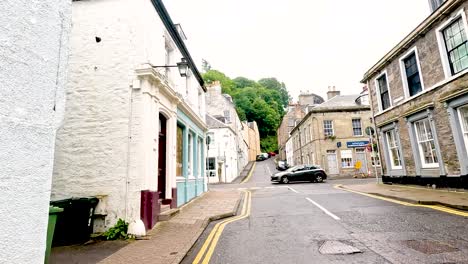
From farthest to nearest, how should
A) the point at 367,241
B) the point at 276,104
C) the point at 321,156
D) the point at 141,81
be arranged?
the point at 276,104 → the point at 321,156 → the point at 141,81 → the point at 367,241

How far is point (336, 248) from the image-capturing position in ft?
15.9

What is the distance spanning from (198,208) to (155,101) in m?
4.46

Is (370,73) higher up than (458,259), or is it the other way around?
(370,73)

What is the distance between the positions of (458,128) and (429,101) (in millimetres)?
1949

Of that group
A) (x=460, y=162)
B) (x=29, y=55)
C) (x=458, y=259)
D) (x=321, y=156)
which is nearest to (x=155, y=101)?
(x=29, y=55)

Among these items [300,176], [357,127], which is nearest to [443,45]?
[300,176]

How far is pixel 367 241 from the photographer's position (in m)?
5.11

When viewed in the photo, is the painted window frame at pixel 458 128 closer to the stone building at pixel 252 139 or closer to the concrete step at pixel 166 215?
the concrete step at pixel 166 215

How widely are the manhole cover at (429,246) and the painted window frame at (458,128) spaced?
7343 millimetres

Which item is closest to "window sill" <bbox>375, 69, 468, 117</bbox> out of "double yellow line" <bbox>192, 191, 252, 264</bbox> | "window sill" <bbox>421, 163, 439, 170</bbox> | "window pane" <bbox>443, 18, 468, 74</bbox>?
"window pane" <bbox>443, 18, 468, 74</bbox>

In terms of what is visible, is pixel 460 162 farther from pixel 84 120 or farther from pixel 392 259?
pixel 84 120

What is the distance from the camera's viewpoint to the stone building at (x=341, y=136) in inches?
1079

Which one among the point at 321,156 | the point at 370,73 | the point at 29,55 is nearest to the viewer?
the point at 29,55

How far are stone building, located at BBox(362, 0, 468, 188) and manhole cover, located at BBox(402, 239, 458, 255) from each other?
24.2 ft
